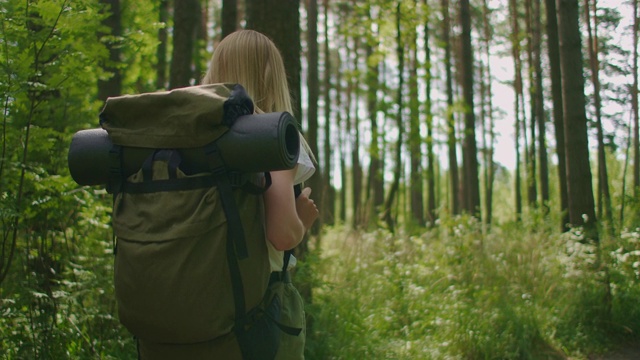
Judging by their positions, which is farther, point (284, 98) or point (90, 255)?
point (90, 255)

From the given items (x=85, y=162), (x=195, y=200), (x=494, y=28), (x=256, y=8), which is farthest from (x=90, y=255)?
(x=494, y=28)

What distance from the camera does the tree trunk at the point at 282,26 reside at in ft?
16.8

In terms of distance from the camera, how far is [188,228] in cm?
177

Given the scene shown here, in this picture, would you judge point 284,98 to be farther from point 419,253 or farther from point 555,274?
point 419,253

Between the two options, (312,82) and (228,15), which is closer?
(228,15)

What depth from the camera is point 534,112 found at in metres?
20.4

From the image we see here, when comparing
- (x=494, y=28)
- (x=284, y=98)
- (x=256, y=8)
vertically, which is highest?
(x=494, y=28)

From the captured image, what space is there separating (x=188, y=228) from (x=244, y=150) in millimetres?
292

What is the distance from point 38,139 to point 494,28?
74.4 ft

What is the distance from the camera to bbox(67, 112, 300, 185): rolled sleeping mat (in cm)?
177

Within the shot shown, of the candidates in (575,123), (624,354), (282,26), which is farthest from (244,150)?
(575,123)

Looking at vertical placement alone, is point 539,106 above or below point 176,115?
above

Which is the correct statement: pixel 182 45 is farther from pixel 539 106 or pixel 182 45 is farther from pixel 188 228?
pixel 539 106

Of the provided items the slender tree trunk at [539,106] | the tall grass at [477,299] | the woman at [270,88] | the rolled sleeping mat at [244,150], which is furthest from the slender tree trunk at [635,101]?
the rolled sleeping mat at [244,150]
